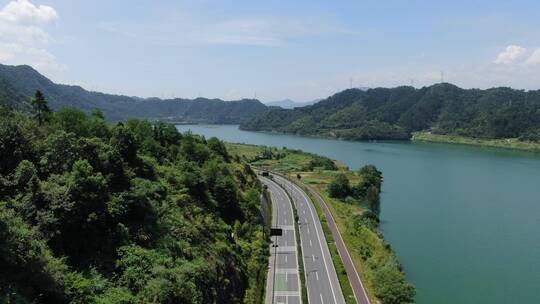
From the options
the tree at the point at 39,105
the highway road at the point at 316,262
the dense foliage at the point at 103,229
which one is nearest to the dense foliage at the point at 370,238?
the highway road at the point at 316,262

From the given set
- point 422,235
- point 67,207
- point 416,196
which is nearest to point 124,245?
point 67,207

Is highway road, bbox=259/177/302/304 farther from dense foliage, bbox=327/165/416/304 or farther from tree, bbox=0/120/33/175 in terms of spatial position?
tree, bbox=0/120/33/175

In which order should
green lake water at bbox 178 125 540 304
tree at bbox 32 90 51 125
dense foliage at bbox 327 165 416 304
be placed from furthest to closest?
green lake water at bbox 178 125 540 304 → tree at bbox 32 90 51 125 → dense foliage at bbox 327 165 416 304

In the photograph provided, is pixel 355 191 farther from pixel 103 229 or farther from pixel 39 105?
pixel 103 229

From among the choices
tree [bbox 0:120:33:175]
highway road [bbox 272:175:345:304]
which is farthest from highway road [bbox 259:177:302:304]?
tree [bbox 0:120:33:175]

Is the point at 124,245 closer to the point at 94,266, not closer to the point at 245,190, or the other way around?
the point at 94,266

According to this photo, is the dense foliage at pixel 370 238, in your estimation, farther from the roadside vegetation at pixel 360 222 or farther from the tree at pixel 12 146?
the tree at pixel 12 146
